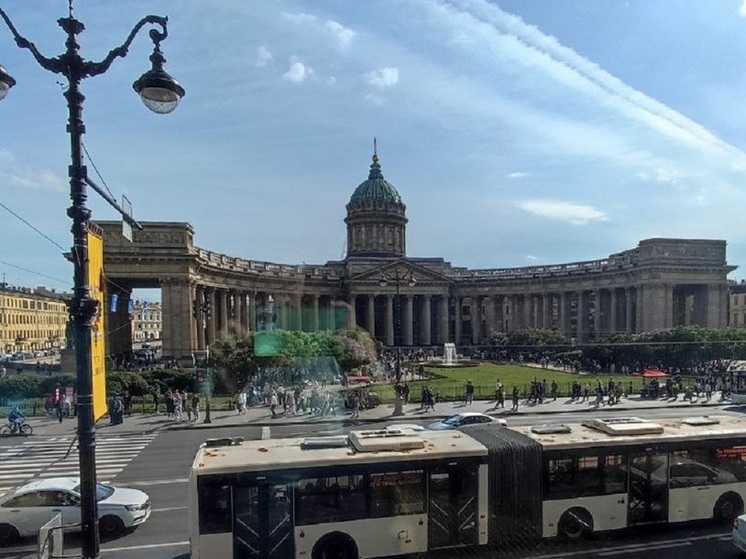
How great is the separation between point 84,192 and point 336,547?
831 centimetres

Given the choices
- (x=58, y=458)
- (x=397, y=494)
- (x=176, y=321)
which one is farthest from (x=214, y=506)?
(x=176, y=321)

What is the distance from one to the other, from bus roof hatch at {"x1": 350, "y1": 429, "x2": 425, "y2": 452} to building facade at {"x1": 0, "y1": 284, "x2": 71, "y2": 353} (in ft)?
315

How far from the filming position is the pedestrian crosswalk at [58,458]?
19.5 metres

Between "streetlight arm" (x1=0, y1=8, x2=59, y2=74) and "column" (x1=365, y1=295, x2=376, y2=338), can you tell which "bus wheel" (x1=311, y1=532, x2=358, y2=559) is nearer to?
"streetlight arm" (x1=0, y1=8, x2=59, y2=74)

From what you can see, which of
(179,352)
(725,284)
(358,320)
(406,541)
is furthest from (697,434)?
(358,320)

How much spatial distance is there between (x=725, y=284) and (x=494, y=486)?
7823 centimetres

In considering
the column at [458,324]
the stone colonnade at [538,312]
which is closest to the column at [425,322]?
the stone colonnade at [538,312]

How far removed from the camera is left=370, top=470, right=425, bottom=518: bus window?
36.7ft

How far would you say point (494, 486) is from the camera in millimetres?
11711

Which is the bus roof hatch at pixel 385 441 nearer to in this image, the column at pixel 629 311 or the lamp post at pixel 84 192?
the lamp post at pixel 84 192

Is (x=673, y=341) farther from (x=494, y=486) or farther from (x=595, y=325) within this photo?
(x=494, y=486)

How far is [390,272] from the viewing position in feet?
308

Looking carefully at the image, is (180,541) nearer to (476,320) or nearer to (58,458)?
(58,458)

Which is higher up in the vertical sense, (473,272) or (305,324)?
(473,272)
